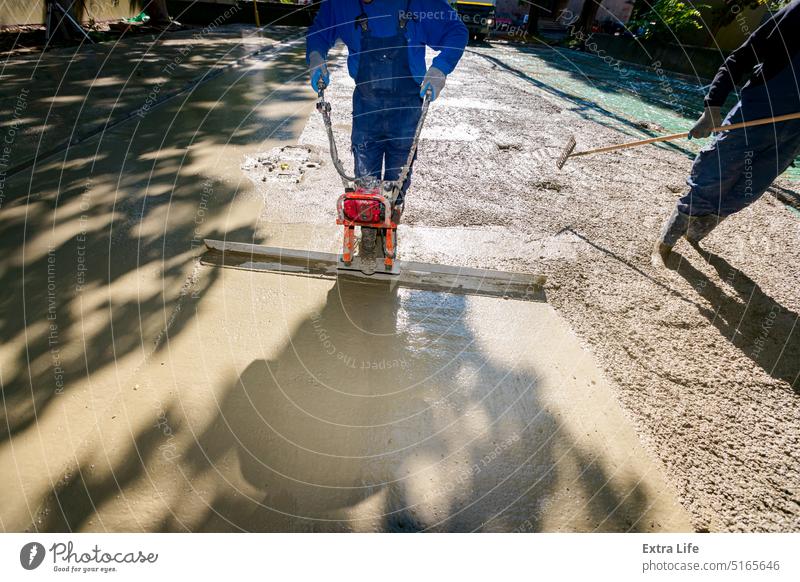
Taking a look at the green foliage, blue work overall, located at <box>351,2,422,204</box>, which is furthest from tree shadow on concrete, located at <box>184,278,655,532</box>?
the green foliage

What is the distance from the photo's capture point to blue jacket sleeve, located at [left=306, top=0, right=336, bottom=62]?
2877 mm

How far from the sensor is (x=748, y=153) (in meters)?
3.18

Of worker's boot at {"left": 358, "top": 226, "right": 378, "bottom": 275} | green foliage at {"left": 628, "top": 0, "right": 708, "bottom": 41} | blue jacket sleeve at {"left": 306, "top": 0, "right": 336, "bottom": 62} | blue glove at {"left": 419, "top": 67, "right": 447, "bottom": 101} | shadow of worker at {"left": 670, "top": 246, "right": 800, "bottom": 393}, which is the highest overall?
green foliage at {"left": 628, "top": 0, "right": 708, "bottom": 41}

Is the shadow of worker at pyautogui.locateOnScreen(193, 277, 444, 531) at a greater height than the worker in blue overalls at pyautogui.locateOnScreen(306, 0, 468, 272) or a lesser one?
lesser

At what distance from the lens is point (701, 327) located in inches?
115

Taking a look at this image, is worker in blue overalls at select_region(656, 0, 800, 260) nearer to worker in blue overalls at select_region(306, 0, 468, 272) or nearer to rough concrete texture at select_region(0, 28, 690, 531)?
rough concrete texture at select_region(0, 28, 690, 531)

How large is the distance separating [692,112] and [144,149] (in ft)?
34.5

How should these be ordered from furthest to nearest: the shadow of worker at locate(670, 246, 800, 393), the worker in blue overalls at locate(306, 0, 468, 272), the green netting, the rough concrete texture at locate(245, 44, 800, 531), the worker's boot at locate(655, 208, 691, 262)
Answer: the green netting
the worker's boot at locate(655, 208, 691, 262)
the worker in blue overalls at locate(306, 0, 468, 272)
the shadow of worker at locate(670, 246, 800, 393)
the rough concrete texture at locate(245, 44, 800, 531)

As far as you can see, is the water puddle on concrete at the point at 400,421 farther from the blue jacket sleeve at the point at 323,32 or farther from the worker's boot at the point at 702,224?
the blue jacket sleeve at the point at 323,32

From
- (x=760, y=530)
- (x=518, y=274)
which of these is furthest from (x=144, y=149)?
(x=760, y=530)

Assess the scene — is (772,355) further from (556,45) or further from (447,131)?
(556,45)

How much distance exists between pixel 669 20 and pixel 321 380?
1964 centimetres

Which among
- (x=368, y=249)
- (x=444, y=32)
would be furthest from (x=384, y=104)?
(x=368, y=249)

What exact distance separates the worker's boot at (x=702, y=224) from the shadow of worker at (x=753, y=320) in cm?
29
